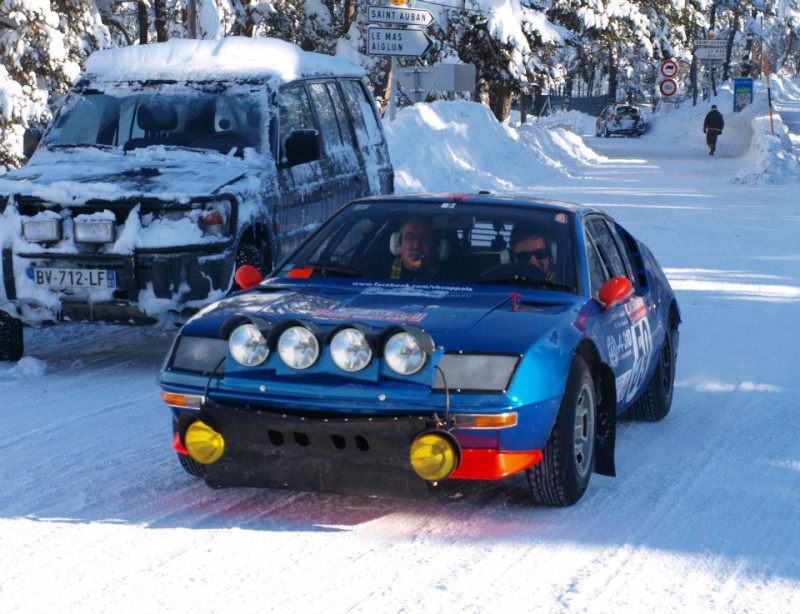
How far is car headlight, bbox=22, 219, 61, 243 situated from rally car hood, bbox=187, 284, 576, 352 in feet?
8.64

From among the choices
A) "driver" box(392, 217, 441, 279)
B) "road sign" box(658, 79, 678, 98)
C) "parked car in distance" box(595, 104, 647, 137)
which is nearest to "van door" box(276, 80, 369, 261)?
"driver" box(392, 217, 441, 279)

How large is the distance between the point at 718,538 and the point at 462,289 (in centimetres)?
151

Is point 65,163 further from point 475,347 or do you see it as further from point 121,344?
point 475,347

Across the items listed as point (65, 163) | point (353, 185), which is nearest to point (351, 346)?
point (65, 163)

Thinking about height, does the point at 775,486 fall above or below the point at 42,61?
below

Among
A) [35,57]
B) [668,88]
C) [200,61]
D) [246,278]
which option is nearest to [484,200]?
[246,278]

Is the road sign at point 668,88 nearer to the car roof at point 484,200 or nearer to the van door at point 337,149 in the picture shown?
the van door at point 337,149

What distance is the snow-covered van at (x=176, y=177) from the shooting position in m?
8.35

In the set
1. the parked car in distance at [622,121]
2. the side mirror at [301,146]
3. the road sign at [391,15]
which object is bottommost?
the parked car in distance at [622,121]

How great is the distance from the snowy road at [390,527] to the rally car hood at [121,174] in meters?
1.14

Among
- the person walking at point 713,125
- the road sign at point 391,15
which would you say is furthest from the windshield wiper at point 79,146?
→ the person walking at point 713,125

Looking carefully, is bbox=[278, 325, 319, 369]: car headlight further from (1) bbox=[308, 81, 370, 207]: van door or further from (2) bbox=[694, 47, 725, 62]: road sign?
(2) bbox=[694, 47, 725, 62]: road sign

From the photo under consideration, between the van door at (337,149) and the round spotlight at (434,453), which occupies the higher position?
the van door at (337,149)

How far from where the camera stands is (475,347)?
5.16 meters
